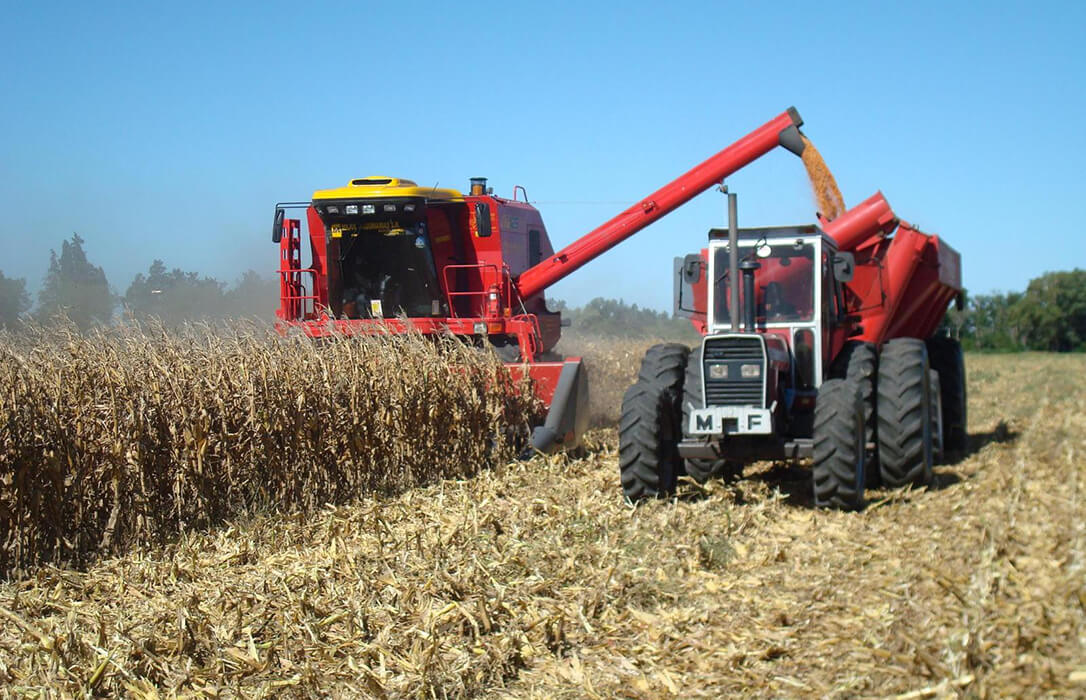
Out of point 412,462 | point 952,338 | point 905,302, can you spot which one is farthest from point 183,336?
point 952,338

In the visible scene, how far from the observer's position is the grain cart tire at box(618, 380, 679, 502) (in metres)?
7.31

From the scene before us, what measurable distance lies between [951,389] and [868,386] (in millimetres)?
2799

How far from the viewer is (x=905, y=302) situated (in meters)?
10.2

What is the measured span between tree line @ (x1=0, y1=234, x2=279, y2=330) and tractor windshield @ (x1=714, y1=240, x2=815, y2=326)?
8.63m

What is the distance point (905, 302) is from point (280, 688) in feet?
25.3

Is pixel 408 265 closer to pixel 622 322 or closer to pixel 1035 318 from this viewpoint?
pixel 622 322

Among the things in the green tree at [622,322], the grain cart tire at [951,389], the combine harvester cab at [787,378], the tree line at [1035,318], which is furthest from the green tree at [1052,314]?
the combine harvester cab at [787,378]

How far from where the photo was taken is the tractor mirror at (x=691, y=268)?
27.4ft

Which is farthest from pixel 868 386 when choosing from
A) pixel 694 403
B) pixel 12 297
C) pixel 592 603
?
pixel 12 297

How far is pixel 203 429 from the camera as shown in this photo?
23.3 ft

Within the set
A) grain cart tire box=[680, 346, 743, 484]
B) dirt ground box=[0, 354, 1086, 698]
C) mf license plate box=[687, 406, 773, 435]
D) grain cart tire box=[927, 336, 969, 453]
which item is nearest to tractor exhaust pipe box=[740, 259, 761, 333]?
grain cart tire box=[680, 346, 743, 484]

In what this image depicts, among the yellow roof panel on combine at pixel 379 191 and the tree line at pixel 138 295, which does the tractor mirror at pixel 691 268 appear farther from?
the tree line at pixel 138 295

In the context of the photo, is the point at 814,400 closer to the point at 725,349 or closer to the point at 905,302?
the point at 725,349

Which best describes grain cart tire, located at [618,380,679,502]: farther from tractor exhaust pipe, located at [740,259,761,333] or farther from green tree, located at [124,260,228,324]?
green tree, located at [124,260,228,324]
